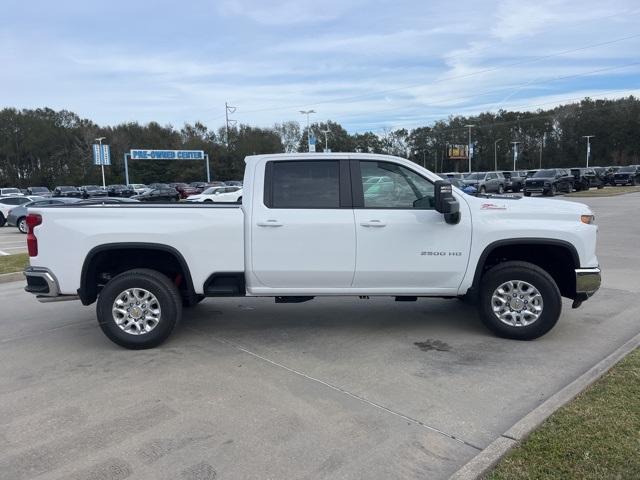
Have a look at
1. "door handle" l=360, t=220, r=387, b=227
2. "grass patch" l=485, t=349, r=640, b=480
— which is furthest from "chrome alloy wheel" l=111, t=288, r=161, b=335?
"grass patch" l=485, t=349, r=640, b=480

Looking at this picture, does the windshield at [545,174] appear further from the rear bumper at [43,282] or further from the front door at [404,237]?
the rear bumper at [43,282]

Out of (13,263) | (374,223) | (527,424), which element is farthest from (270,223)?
(13,263)

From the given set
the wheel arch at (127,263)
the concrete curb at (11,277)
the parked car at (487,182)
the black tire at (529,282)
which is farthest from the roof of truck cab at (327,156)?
the parked car at (487,182)

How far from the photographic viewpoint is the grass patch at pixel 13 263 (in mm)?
10272

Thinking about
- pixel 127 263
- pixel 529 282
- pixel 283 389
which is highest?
pixel 127 263

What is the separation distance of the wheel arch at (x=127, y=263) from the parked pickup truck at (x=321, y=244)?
0.02m

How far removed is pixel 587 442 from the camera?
3229mm

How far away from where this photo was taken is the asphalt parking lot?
3.31 metres

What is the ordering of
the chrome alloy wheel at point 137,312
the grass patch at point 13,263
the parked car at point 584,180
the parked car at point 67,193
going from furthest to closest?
the parked car at point 67,193, the parked car at point 584,180, the grass patch at point 13,263, the chrome alloy wheel at point 137,312

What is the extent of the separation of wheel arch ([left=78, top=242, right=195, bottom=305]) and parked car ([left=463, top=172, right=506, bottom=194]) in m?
32.9

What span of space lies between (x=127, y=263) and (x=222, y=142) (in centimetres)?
9730

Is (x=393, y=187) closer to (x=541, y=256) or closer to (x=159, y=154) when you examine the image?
(x=541, y=256)

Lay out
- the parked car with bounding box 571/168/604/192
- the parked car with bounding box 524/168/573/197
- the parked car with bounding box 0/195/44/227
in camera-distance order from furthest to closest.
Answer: the parked car with bounding box 571/168/604/192 < the parked car with bounding box 524/168/573/197 < the parked car with bounding box 0/195/44/227

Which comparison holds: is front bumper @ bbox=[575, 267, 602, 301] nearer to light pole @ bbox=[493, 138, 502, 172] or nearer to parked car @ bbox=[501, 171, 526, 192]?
parked car @ bbox=[501, 171, 526, 192]
